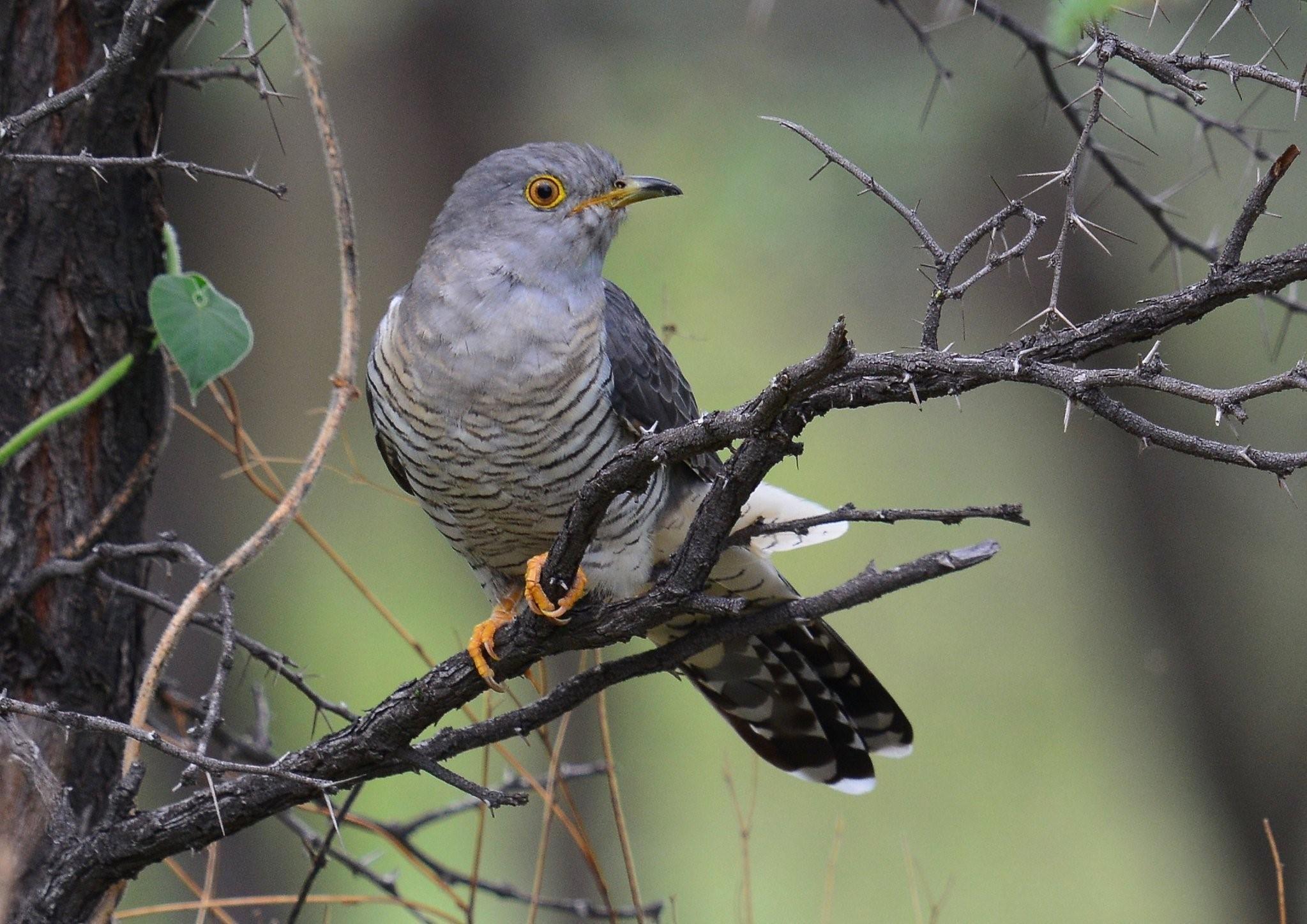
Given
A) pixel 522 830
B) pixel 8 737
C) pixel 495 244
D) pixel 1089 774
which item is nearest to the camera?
pixel 8 737

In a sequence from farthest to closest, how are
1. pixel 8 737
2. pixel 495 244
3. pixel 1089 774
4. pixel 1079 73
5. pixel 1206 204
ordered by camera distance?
1. pixel 1089 774
2. pixel 1206 204
3. pixel 1079 73
4. pixel 495 244
5. pixel 8 737

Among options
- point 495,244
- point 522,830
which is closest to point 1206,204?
point 495,244

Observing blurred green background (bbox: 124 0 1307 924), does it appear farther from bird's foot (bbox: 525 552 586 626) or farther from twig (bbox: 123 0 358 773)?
bird's foot (bbox: 525 552 586 626)

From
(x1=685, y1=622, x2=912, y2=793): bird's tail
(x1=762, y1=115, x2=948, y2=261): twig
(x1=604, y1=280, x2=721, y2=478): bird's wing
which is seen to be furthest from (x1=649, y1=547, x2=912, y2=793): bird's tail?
(x1=762, y1=115, x2=948, y2=261): twig

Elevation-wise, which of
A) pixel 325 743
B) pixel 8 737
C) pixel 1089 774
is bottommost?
pixel 8 737

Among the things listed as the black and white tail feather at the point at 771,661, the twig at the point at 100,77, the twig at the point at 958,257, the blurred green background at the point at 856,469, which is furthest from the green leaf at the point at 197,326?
the blurred green background at the point at 856,469

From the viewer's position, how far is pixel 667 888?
8.00m

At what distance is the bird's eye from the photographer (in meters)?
2.76

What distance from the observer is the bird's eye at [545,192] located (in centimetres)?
276

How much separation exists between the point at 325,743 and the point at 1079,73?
373 centimetres

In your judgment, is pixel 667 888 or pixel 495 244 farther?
pixel 667 888

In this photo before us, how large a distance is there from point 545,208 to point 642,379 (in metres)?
0.48

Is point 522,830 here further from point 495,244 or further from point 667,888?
point 495,244

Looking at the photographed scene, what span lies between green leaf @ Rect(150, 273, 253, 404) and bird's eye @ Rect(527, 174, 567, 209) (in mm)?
783
